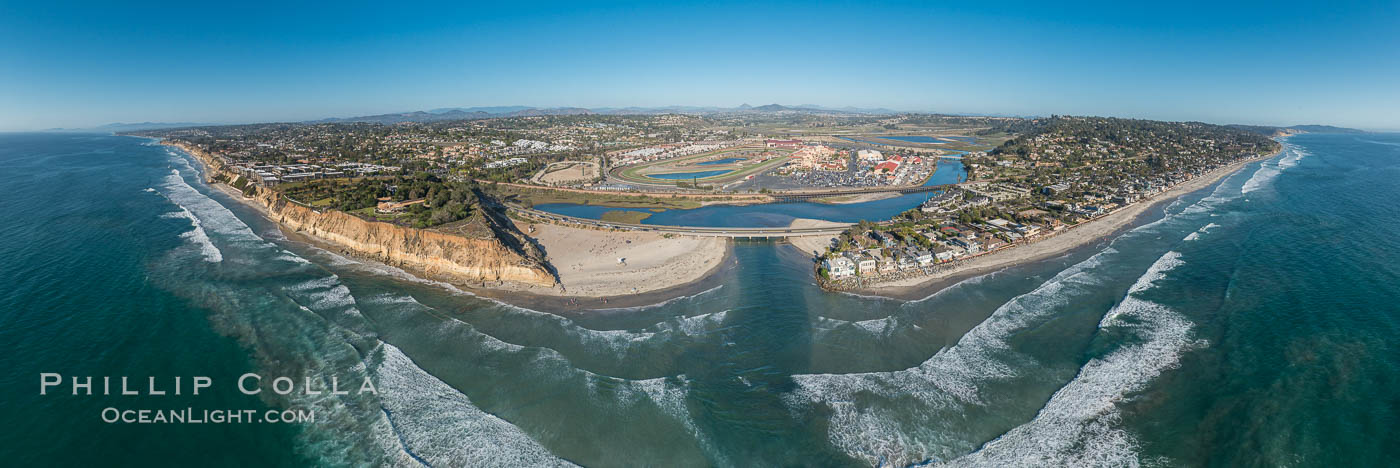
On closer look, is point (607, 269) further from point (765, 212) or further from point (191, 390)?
point (765, 212)

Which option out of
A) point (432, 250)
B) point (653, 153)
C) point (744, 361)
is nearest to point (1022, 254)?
point (744, 361)

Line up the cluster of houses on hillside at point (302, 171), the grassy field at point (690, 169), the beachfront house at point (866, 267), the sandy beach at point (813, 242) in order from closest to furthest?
the beachfront house at point (866, 267) < the sandy beach at point (813, 242) < the cluster of houses on hillside at point (302, 171) < the grassy field at point (690, 169)

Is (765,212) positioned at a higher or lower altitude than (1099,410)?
higher

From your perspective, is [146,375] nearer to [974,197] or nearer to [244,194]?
[244,194]

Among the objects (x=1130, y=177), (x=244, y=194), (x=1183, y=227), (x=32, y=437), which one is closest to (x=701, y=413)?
(x=32, y=437)

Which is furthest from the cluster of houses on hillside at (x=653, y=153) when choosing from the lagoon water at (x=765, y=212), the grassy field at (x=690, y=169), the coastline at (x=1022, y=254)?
the coastline at (x=1022, y=254)

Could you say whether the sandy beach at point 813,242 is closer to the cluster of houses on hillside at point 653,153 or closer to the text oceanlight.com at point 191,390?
the text oceanlight.com at point 191,390

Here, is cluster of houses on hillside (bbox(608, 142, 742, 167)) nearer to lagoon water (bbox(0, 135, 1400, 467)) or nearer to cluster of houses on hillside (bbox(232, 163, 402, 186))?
cluster of houses on hillside (bbox(232, 163, 402, 186))

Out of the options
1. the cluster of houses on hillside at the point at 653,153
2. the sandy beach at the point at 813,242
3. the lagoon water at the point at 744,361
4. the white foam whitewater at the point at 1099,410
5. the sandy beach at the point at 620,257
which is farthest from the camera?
the cluster of houses on hillside at the point at 653,153
